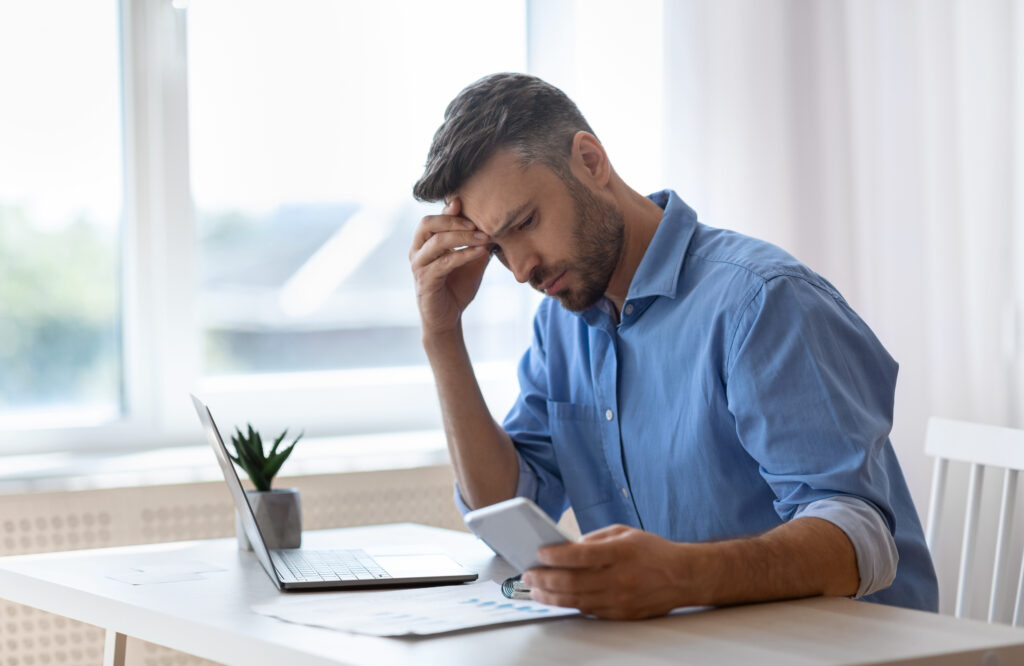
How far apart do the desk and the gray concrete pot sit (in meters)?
0.22

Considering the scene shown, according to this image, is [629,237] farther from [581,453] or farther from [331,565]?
[331,565]

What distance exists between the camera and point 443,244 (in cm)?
157

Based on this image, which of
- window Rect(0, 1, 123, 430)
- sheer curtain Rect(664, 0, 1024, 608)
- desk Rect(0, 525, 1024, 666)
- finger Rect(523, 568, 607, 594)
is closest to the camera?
desk Rect(0, 525, 1024, 666)

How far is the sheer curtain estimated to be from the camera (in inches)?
97.2

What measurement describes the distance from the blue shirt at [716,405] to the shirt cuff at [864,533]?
0.9 inches

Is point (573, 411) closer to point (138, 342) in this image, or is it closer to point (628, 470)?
point (628, 470)

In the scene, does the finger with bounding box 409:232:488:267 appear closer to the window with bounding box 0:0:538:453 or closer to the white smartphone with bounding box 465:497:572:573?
the white smartphone with bounding box 465:497:572:573

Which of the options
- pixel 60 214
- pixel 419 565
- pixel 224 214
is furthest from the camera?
pixel 224 214

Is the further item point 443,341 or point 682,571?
point 443,341

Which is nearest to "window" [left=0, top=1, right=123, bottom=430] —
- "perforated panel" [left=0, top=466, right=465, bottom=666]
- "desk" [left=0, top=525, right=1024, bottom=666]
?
"perforated panel" [left=0, top=466, right=465, bottom=666]

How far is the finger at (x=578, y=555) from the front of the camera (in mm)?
995

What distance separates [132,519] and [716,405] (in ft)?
4.30

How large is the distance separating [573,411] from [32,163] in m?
1.38

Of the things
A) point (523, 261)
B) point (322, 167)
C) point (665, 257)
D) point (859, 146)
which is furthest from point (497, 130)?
point (859, 146)
